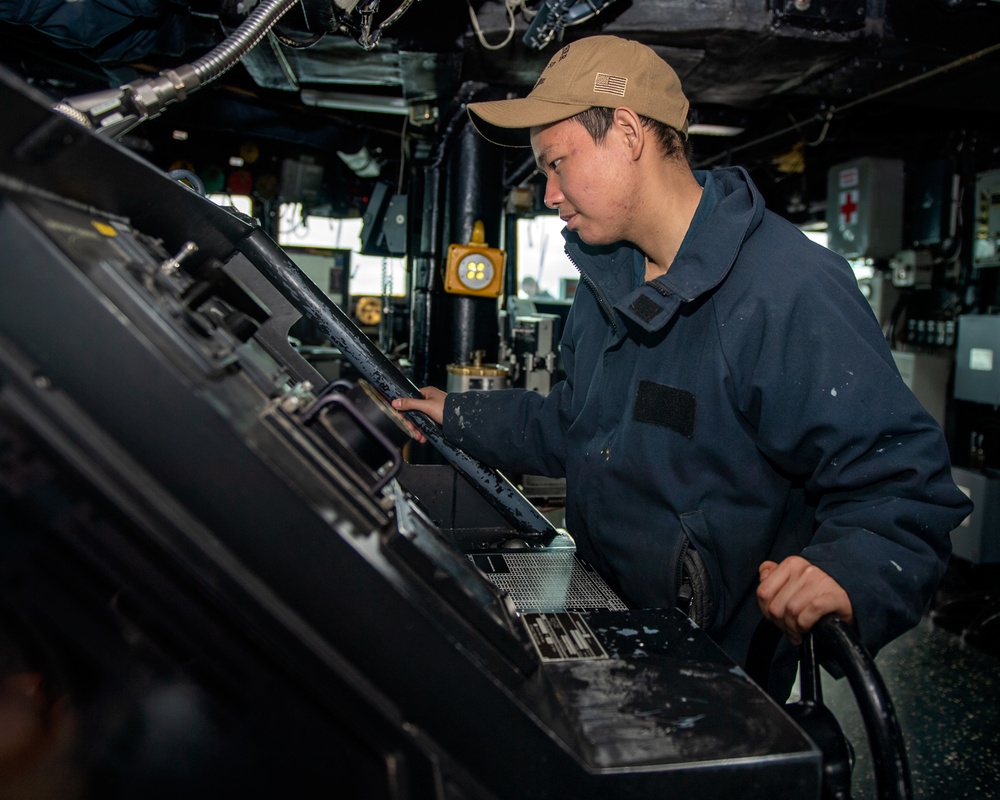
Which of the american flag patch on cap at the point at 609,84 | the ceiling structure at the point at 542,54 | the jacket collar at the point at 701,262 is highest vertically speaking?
the ceiling structure at the point at 542,54

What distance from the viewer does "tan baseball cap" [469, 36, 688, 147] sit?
1304 millimetres

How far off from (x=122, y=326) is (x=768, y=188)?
683 centimetres

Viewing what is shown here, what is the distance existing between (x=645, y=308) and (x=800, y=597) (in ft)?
1.81

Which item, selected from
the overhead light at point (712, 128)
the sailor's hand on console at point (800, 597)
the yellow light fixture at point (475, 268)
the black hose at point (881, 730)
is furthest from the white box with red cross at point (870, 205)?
the black hose at point (881, 730)

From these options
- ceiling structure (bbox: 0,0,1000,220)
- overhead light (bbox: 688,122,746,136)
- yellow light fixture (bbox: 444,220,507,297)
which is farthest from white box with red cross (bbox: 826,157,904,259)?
yellow light fixture (bbox: 444,220,507,297)

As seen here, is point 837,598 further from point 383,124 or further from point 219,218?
point 383,124

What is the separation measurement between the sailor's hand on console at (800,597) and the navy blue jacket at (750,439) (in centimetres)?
2

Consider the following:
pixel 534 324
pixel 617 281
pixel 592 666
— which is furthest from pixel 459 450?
pixel 534 324

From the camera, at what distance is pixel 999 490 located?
3891 millimetres

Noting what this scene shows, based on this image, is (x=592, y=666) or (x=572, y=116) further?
(x=572, y=116)

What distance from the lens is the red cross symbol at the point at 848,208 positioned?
192 inches

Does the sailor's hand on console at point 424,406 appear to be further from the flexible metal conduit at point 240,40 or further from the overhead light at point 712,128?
the overhead light at point 712,128

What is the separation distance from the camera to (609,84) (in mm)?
1303

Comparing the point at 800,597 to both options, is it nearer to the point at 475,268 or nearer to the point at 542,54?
the point at 475,268
